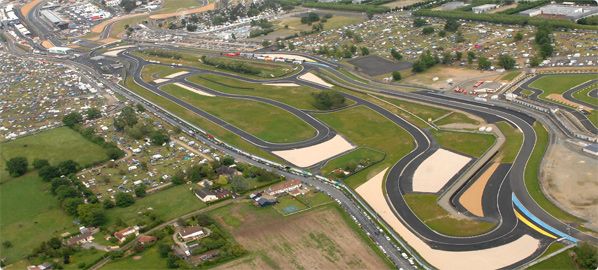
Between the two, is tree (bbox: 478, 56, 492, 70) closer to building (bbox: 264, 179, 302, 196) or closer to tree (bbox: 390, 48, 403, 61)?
tree (bbox: 390, 48, 403, 61)

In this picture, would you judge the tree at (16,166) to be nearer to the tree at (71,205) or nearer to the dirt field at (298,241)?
the tree at (71,205)

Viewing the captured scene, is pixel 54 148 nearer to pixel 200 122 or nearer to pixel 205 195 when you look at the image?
pixel 200 122

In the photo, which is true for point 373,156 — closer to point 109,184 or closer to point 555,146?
point 555,146

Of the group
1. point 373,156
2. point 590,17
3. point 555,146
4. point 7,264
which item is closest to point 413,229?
point 373,156

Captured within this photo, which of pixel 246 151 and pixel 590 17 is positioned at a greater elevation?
pixel 590 17

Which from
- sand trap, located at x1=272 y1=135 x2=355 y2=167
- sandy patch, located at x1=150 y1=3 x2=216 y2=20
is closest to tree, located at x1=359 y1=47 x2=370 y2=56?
sand trap, located at x1=272 y1=135 x2=355 y2=167

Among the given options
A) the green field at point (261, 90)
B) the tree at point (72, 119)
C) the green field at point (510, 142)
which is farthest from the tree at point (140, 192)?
the green field at point (510, 142)
